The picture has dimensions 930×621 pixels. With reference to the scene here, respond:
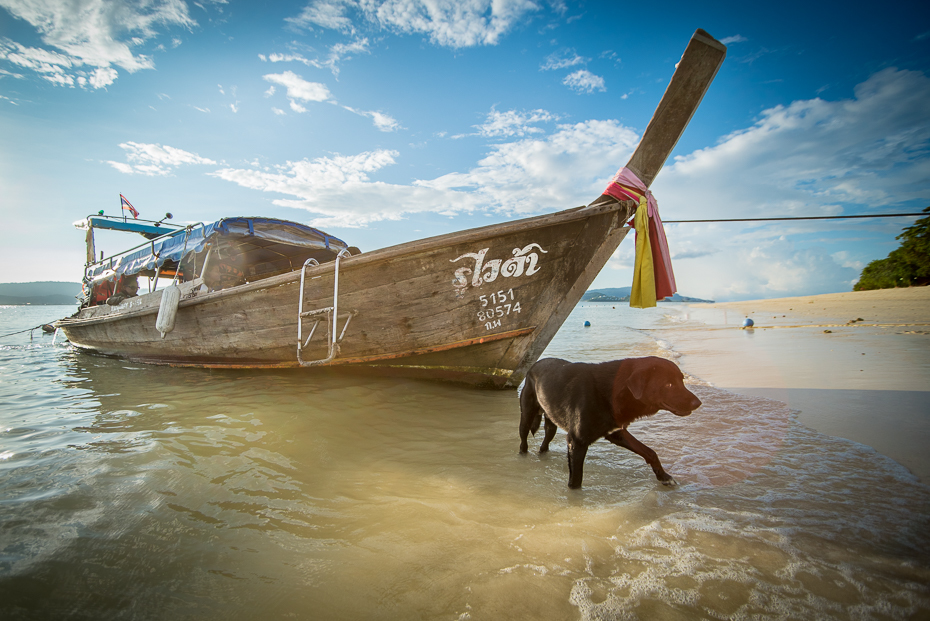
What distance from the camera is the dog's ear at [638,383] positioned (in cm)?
220

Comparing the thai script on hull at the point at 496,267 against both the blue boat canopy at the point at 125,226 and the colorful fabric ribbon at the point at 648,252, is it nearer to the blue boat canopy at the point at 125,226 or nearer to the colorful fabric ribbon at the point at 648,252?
the colorful fabric ribbon at the point at 648,252

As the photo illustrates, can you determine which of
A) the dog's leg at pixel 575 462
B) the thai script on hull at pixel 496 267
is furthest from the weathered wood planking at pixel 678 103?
the dog's leg at pixel 575 462

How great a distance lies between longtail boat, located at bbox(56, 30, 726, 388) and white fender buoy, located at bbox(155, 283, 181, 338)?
20 millimetres

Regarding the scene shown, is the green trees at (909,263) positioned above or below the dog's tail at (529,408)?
above

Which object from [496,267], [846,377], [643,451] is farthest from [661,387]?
[846,377]

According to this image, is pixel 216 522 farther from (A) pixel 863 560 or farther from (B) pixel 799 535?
(A) pixel 863 560

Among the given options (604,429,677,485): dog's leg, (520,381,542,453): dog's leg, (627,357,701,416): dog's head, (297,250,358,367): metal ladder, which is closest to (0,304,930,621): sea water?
(604,429,677,485): dog's leg

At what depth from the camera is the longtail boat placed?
4.27 meters

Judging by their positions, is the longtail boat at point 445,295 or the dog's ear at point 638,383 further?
the longtail boat at point 445,295

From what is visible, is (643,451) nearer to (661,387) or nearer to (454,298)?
(661,387)

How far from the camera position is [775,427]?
3285 mm

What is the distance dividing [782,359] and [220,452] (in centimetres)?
804

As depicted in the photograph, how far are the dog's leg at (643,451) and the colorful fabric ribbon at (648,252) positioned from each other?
1.60 metres

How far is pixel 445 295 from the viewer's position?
4645 millimetres
